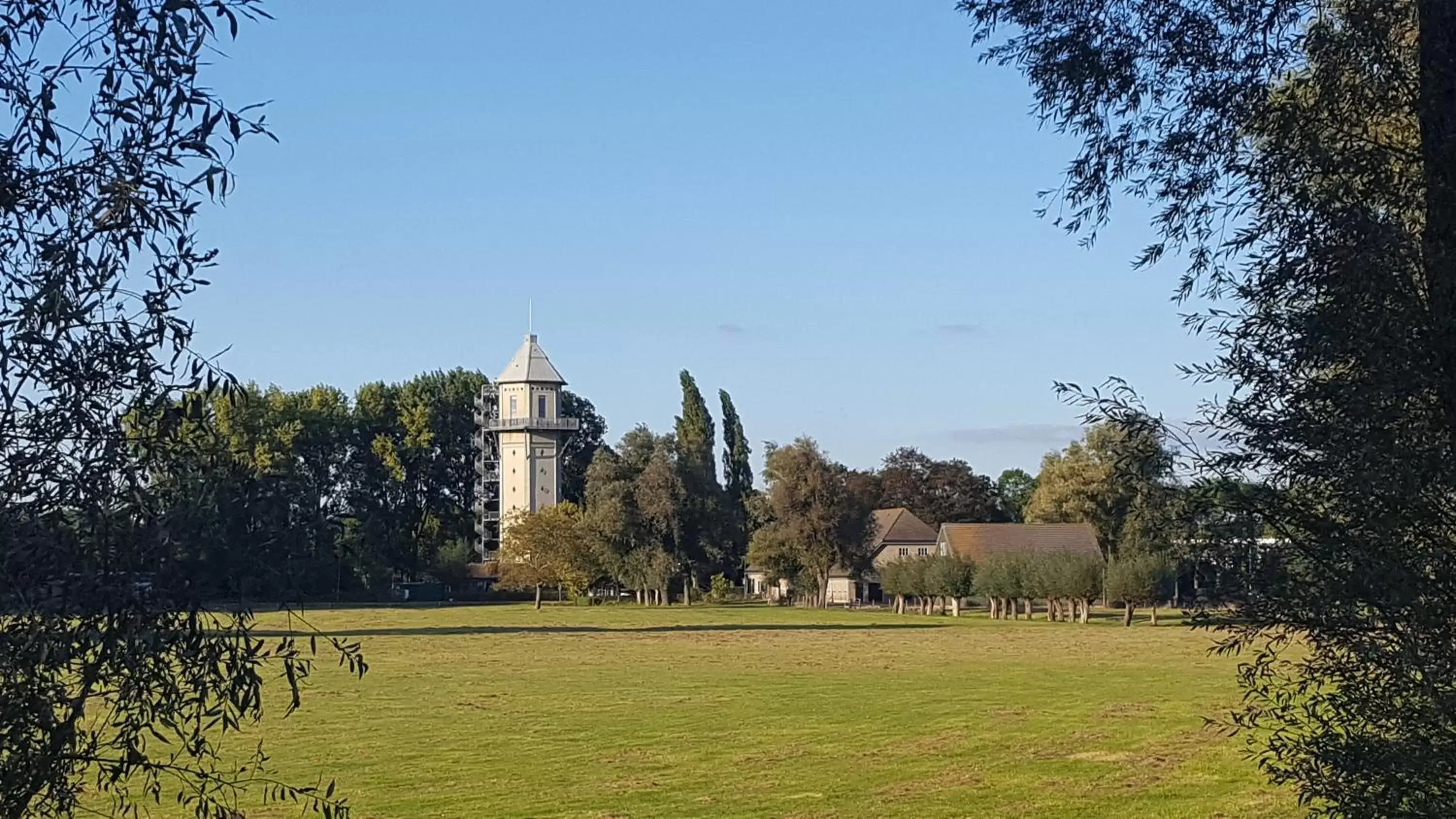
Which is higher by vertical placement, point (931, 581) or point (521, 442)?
point (521, 442)

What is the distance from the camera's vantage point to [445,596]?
319 ft

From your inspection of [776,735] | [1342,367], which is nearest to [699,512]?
[776,735]

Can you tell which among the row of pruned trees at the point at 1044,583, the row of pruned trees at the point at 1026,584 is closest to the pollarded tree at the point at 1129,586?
the row of pruned trees at the point at 1026,584

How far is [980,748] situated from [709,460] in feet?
250

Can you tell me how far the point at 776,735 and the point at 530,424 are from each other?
85.9m

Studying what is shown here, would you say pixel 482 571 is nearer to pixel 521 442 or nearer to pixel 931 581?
pixel 521 442

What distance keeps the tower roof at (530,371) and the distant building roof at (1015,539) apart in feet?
107

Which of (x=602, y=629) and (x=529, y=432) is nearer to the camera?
(x=602, y=629)

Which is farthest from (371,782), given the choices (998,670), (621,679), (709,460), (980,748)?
(709,460)

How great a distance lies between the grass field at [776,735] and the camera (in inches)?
643

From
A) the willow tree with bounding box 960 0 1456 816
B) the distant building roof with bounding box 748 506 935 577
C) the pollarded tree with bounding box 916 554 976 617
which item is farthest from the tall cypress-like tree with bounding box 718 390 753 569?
the willow tree with bounding box 960 0 1456 816

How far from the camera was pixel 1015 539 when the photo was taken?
89.8 meters

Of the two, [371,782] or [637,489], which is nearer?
[371,782]

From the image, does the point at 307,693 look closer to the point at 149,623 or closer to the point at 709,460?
the point at 149,623
